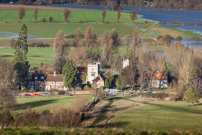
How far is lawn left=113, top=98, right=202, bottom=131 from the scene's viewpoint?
2870 cm

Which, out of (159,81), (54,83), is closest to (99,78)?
(54,83)

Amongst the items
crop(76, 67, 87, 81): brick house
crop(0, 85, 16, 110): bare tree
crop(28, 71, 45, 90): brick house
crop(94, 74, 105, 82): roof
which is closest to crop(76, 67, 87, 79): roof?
crop(76, 67, 87, 81): brick house

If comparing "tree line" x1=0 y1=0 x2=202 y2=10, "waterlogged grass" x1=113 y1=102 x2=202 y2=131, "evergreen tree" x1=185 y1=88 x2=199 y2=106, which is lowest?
"waterlogged grass" x1=113 y1=102 x2=202 y2=131

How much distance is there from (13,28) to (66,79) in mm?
64765

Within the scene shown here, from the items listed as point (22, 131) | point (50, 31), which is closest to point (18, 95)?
point (22, 131)

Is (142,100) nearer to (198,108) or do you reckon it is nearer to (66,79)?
(198,108)

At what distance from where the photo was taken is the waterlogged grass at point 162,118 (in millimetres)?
28673

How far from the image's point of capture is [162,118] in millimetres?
31812

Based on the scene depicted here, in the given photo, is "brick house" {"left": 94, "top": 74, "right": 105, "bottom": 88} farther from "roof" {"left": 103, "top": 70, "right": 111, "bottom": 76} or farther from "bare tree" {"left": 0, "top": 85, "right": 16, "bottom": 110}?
"bare tree" {"left": 0, "top": 85, "right": 16, "bottom": 110}

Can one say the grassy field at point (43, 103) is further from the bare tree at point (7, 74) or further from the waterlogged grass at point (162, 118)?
the waterlogged grass at point (162, 118)

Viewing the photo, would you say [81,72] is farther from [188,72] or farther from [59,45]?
[188,72]

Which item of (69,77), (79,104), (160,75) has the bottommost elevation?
(79,104)

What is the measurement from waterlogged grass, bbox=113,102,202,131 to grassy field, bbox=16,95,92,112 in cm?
762

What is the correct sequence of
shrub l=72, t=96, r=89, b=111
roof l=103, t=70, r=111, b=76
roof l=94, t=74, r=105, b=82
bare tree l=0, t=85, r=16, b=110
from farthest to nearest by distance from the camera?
1. roof l=103, t=70, r=111, b=76
2. roof l=94, t=74, r=105, b=82
3. bare tree l=0, t=85, r=16, b=110
4. shrub l=72, t=96, r=89, b=111
